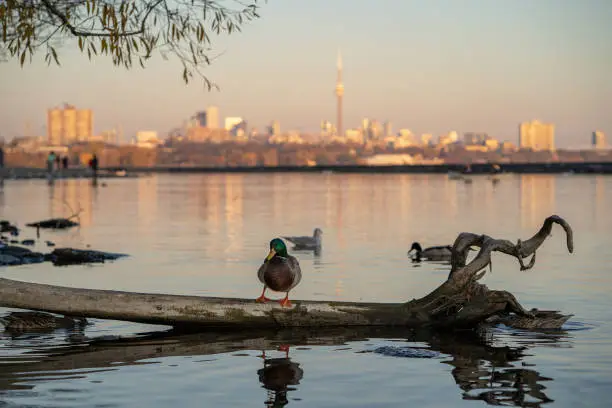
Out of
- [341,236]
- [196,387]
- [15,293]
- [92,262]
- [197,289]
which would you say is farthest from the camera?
Result: [341,236]

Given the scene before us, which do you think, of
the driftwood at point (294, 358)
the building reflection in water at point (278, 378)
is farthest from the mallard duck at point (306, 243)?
the building reflection in water at point (278, 378)

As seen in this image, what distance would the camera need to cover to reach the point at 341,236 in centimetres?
4728

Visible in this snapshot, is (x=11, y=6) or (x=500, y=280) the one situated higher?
(x=11, y=6)

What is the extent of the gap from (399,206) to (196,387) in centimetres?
6741

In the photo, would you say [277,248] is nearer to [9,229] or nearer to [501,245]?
[501,245]

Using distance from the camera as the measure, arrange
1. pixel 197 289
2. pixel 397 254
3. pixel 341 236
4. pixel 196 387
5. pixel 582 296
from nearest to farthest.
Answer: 1. pixel 196 387
2. pixel 582 296
3. pixel 197 289
4. pixel 397 254
5. pixel 341 236

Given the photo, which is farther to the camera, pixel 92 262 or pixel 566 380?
pixel 92 262

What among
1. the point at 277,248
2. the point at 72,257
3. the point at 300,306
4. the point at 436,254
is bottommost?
the point at 436,254

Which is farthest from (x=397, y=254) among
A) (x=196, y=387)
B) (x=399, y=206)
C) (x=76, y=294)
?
(x=399, y=206)

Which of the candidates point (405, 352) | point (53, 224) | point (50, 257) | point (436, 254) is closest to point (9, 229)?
point (53, 224)

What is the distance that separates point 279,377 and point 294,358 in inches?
54.2

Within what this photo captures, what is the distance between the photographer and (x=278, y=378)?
15.2 m

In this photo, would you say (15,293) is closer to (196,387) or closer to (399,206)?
(196,387)

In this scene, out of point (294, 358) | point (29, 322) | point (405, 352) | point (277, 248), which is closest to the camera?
point (294, 358)
